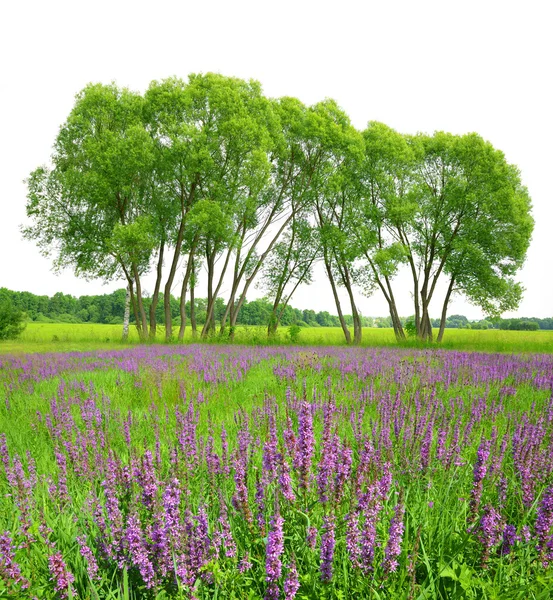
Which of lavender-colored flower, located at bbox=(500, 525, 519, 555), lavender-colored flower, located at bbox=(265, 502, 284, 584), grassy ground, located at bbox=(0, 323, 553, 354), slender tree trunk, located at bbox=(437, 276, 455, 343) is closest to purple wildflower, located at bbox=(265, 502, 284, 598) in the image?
lavender-colored flower, located at bbox=(265, 502, 284, 584)

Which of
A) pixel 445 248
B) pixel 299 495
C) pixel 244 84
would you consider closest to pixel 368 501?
pixel 299 495

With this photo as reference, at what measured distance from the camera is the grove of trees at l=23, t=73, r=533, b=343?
23281mm

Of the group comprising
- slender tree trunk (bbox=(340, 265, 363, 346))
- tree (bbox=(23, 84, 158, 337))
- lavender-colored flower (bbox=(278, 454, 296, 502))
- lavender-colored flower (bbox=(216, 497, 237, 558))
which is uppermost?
tree (bbox=(23, 84, 158, 337))

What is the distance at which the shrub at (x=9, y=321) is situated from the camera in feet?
96.7

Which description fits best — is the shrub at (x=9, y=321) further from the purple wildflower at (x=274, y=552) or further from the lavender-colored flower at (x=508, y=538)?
the lavender-colored flower at (x=508, y=538)

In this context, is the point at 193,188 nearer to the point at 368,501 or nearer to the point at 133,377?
the point at 133,377

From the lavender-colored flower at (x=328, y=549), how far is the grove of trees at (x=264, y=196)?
68.1ft

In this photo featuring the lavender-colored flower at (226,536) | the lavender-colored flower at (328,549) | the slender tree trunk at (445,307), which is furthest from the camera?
the slender tree trunk at (445,307)

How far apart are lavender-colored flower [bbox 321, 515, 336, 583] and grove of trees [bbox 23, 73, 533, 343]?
20754mm

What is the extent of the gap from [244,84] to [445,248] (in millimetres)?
16681

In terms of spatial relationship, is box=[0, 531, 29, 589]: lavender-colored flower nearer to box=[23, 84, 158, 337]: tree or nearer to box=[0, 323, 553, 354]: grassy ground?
box=[0, 323, 553, 354]: grassy ground

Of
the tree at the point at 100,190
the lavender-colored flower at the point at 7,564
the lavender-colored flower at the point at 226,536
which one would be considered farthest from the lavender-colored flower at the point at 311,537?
the tree at the point at 100,190

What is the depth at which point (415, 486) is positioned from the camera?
325 cm

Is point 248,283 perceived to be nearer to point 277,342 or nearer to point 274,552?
point 277,342
